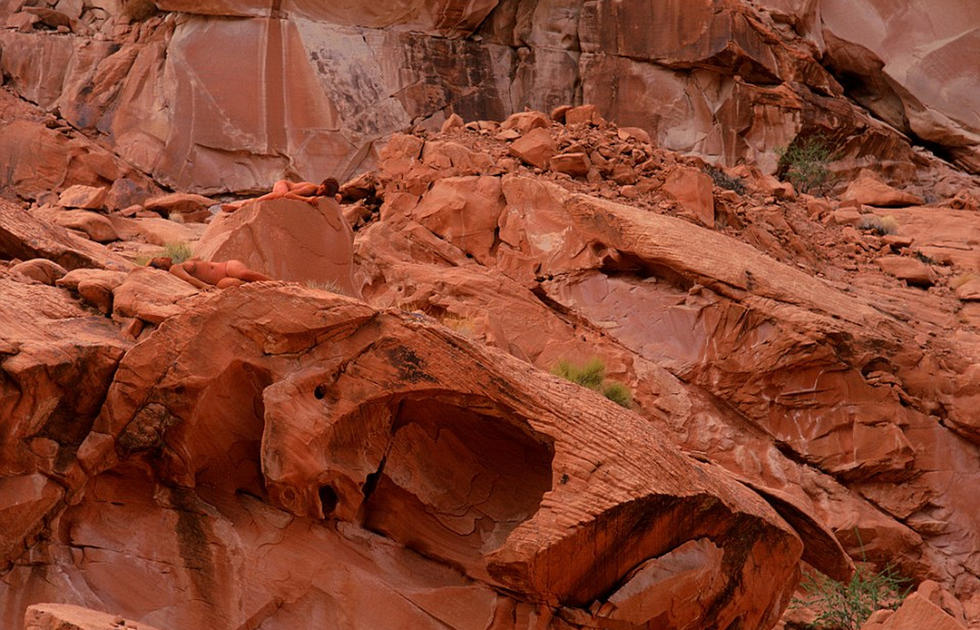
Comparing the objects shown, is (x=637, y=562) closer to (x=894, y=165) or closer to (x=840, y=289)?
(x=840, y=289)

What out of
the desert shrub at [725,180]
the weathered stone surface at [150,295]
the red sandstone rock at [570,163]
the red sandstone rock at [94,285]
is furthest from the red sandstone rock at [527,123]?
the red sandstone rock at [94,285]

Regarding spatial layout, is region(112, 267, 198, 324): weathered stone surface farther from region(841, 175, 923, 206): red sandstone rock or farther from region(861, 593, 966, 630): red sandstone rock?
region(841, 175, 923, 206): red sandstone rock

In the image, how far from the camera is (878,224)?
17.8 m

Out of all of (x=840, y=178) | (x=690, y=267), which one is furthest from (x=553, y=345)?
(x=840, y=178)

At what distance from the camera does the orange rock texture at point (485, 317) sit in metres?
8.39

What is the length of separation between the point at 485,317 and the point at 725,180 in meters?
6.40

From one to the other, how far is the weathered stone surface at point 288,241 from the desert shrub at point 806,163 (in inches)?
468

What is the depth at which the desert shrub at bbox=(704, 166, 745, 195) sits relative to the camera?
56.1 ft

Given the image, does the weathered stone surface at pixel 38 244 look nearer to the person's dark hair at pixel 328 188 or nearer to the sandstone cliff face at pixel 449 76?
the person's dark hair at pixel 328 188

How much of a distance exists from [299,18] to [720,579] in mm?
15119

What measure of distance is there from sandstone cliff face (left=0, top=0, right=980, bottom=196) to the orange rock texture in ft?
0.22

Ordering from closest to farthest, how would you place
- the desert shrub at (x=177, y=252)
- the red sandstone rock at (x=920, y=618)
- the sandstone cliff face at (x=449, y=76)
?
the red sandstone rock at (x=920, y=618), the desert shrub at (x=177, y=252), the sandstone cliff face at (x=449, y=76)

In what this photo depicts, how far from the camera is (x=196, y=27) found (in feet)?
68.6

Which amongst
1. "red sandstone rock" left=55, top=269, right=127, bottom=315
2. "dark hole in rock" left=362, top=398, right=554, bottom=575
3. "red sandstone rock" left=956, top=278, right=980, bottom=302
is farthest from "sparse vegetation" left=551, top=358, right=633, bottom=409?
"red sandstone rock" left=956, top=278, right=980, bottom=302
